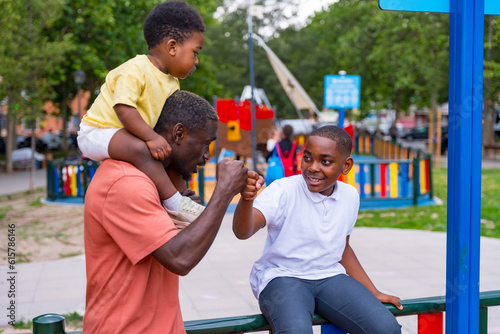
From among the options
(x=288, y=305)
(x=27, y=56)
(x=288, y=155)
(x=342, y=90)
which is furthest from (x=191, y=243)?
(x=27, y=56)

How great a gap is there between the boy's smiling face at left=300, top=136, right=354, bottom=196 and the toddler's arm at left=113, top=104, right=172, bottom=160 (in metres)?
0.91

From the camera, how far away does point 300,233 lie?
97.5 inches

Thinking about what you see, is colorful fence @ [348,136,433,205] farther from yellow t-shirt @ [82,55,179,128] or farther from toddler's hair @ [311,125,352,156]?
yellow t-shirt @ [82,55,179,128]

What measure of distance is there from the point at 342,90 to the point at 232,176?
25.5ft

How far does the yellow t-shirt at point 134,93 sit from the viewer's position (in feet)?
6.33

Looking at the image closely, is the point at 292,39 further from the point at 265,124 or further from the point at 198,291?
the point at 198,291

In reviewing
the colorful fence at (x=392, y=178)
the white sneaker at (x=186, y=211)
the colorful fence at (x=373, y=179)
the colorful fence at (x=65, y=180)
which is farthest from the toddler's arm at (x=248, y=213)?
the colorful fence at (x=65, y=180)

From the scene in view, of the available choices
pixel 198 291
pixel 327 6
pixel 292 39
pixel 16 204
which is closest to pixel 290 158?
pixel 198 291

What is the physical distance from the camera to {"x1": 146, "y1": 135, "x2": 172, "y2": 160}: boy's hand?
1.80m

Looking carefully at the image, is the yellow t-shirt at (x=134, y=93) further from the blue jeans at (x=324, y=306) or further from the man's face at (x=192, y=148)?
the blue jeans at (x=324, y=306)

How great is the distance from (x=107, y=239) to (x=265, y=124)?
13967 mm

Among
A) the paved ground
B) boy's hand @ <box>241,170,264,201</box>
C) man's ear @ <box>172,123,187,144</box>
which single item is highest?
man's ear @ <box>172,123,187,144</box>

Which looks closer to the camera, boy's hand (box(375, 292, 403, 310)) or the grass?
boy's hand (box(375, 292, 403, 310))

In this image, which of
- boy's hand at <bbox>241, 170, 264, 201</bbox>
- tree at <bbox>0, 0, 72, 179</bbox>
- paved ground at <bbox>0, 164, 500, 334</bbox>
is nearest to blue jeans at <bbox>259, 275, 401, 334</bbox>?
boy's hand at <bbox>241, 170, 264, 201</bbox>
